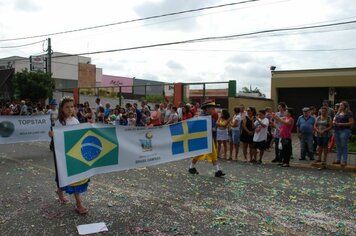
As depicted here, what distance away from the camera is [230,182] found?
8156 mm

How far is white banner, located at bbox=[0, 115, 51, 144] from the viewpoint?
11523mm

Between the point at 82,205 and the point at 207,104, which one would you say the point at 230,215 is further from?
the point at 207,104

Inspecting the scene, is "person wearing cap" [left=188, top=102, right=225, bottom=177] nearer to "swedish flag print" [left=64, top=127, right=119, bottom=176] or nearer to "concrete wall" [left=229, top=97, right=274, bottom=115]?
"swedish flag print" [left=64, top=127, right=119, bottom=176]

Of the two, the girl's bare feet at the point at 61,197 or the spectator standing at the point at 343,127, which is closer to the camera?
the girl's bare feet at the point at 61,197

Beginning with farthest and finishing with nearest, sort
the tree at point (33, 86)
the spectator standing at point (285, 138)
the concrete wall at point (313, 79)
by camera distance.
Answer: the tree at point (33, 86)
the concrete wall at point (313, 79)
the spectator standing at point (285, 138)

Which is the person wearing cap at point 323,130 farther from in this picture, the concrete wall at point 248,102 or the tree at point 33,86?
the tree at point 33,86

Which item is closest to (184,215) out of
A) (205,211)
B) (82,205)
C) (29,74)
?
(205,211)

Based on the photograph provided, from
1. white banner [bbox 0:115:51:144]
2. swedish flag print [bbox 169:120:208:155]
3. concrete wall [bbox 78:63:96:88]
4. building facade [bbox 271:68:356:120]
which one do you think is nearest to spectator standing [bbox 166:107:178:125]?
white banner [bbox 0:115:51:144]

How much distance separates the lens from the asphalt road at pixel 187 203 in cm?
514

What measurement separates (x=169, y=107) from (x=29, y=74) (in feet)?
67.7

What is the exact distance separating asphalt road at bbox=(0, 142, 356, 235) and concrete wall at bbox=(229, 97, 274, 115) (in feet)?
28.0

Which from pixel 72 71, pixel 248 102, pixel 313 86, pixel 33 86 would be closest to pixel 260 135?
pixel 248 102

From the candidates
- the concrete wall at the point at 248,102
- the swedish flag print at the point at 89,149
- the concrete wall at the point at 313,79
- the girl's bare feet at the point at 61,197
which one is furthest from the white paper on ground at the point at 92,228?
the concrete wall at the point at 313,79

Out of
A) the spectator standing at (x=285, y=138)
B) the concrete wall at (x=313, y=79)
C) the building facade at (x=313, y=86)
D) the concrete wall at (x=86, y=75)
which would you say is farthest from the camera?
the concrete wall at (x=86, y=75)
